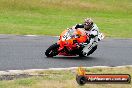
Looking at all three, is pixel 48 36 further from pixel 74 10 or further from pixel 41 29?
pixel 74 10

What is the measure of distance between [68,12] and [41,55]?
26569mm

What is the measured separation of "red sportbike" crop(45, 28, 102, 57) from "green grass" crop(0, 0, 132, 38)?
40.6ft

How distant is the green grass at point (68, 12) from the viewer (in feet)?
108

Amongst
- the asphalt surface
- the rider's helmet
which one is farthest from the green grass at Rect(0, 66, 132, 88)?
the rider's helmet

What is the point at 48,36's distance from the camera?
2330 centimetres

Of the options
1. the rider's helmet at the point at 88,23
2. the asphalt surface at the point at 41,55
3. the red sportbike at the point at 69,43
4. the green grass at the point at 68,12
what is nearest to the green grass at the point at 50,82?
the asphalt surface at the point at 41,55

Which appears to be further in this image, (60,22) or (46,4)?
(46,4)

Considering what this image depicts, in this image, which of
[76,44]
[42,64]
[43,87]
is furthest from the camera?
[76,44]

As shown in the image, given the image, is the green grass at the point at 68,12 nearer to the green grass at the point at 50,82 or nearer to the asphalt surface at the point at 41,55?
the asphalt surface at the point at 41,55

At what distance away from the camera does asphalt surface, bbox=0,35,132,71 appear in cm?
1439

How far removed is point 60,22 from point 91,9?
13.9m

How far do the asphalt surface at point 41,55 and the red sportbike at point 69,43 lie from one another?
0.77ft

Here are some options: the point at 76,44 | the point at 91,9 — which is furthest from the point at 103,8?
the point at 76,44

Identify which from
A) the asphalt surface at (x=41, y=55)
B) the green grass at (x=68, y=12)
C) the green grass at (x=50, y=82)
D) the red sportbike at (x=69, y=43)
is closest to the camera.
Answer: the green grass at (x=50, y=82)
